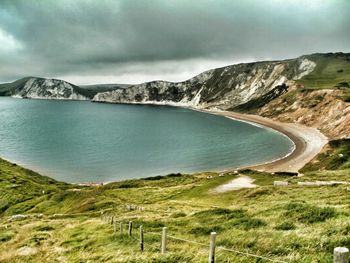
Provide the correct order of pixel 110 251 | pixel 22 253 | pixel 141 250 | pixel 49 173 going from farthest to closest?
pixel 49 173
pixel 22 253
pixel 110 251
pixel 141 250

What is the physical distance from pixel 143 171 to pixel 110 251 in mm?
87684

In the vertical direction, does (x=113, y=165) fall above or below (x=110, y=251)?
below

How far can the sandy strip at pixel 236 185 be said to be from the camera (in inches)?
2184

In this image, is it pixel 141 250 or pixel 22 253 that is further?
pixel 22 253

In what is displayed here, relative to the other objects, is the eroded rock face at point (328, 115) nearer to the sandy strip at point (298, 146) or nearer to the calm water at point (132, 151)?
the sandy strip at point (298, 146)

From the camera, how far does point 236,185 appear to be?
58062mm

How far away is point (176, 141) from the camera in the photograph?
163125mm

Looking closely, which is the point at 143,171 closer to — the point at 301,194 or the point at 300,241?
the point at 301,194

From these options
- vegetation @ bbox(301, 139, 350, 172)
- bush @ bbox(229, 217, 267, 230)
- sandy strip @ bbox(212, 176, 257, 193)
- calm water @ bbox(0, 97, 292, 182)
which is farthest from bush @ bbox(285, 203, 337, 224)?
calm water @ bbox(0, 97, 292, 182)

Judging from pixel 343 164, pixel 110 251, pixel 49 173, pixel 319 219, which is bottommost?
pixel 49 173

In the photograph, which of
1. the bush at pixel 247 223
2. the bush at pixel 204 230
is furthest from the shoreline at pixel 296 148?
the bush at pixel 204 230

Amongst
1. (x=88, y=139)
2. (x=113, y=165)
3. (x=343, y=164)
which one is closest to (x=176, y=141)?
(x=88, y=139)

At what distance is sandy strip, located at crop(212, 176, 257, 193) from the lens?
182 ft

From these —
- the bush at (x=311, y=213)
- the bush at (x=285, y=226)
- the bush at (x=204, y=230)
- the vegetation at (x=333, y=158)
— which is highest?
the bush at (x=311, y=213)
